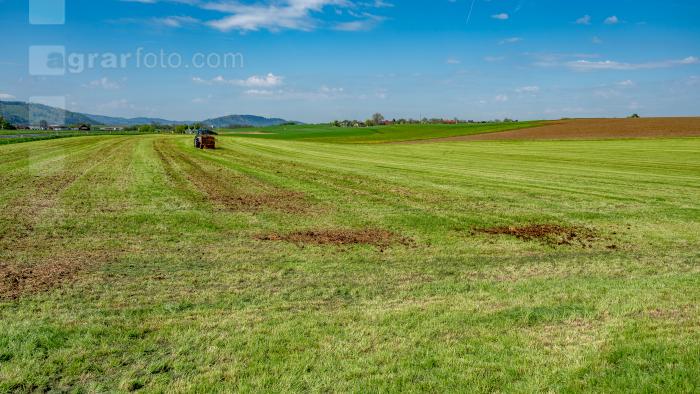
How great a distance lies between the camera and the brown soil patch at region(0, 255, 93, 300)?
8391mm

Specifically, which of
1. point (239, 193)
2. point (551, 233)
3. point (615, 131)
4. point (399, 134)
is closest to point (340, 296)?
point (551, 233)

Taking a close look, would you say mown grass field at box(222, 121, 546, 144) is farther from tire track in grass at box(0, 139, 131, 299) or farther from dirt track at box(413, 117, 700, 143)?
tire track in grass at box(0, 139, 131, 299)

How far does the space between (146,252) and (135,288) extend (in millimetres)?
2837

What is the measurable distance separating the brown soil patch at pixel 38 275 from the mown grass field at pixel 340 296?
63mm

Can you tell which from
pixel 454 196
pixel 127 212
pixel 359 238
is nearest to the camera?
pixel 359 238

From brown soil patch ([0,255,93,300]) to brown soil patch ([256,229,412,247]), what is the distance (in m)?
4.48

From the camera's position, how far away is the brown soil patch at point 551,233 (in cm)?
1360

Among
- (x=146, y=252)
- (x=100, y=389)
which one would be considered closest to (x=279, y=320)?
(x=100, y=389)

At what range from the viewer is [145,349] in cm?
617

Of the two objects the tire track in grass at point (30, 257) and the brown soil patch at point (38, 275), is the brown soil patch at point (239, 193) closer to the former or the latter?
the tire track in grass at point (30, 257)

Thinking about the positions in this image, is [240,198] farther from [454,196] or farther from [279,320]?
[279,320]

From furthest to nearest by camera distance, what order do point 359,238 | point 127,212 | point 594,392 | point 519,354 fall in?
1. point 127,212
2. point 359,238
3. point 519,354
4. point 594,392

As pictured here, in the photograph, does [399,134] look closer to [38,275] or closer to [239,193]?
[239,193]

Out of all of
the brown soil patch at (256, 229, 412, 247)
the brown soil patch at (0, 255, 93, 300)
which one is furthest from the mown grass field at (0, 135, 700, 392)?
the brown soil patch at (256, 229, 412, 247)
